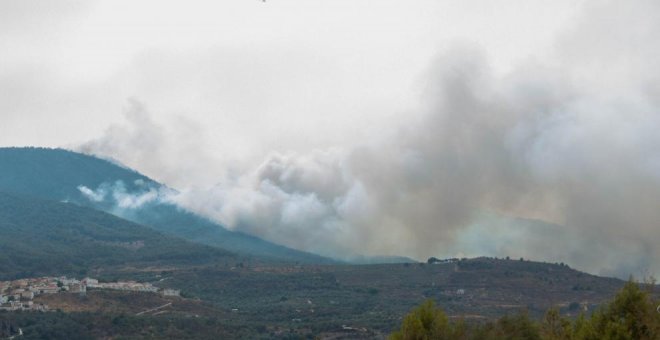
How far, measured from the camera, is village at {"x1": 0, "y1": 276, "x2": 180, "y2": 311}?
12500 cm

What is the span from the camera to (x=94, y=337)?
354ft

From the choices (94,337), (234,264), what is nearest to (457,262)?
(234,264)

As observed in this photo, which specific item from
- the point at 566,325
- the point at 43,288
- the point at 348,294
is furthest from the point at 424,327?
the point at 348,294

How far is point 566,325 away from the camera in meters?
56.5

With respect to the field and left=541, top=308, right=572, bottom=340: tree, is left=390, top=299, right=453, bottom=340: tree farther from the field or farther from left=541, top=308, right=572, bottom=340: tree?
the field

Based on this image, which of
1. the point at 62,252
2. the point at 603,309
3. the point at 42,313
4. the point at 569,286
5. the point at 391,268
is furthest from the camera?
the point at 62,252

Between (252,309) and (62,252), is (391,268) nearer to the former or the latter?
(252,309)

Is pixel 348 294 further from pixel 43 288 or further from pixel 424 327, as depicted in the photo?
pixel 424 327

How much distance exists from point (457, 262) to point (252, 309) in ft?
176

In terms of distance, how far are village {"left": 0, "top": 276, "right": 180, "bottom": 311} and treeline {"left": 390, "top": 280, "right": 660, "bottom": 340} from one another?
2971 inches

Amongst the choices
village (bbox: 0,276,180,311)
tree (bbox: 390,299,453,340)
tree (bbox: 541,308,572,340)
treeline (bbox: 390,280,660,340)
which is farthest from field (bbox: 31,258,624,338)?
tree (bbox: 390,299,453,340)

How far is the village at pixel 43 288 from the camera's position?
125m

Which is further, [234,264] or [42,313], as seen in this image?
[234,264]

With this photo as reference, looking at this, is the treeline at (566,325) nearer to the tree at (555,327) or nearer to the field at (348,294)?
the tree at (555,327)
